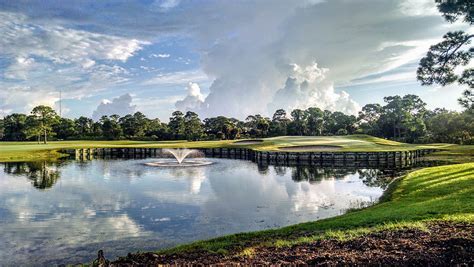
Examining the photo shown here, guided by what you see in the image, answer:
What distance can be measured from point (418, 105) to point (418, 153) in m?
59.6

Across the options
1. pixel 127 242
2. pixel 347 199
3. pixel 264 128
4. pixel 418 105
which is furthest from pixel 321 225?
pixel 418 105

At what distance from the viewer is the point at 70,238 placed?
1531cm

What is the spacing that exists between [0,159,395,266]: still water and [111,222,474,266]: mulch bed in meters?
5.43

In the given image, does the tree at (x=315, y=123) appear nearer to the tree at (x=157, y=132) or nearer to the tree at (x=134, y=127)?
the tree at (x=157, y=132)

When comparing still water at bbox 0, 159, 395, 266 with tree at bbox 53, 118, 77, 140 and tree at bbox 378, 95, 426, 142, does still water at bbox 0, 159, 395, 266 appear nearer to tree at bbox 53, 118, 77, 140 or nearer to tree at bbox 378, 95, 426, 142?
tree at bbox 378, 95, 426, 142

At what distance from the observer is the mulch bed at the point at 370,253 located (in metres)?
7.95

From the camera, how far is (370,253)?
8.53 metres

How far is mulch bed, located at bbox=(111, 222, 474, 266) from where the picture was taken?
7946 mm

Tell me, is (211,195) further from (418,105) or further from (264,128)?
(418,105)

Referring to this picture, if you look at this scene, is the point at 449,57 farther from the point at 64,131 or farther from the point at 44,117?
the point at 64,131

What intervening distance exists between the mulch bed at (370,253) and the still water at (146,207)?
17.8 ft

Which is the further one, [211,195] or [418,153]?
[418,153]

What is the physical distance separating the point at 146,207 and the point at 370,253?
15649 millimetres

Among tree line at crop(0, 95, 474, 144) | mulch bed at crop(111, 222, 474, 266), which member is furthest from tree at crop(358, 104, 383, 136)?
mulch bed at crop(111, 222, 474, 266)
